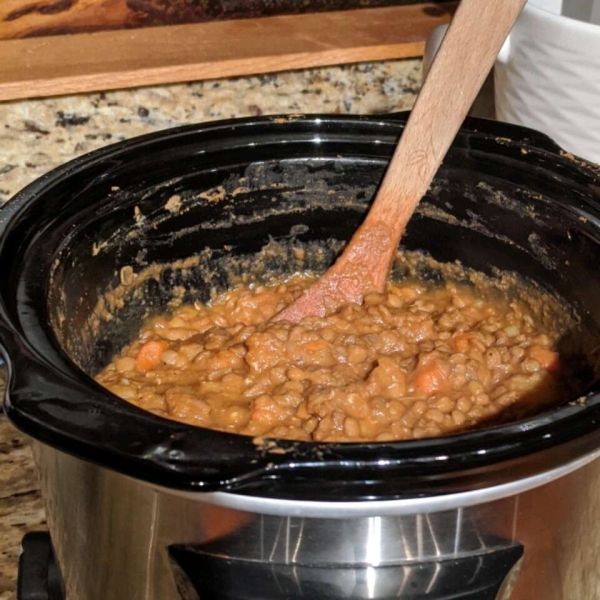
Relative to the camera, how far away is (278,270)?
1235 mm

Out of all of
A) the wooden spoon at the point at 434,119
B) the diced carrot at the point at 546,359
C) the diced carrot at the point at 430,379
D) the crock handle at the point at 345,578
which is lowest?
the crock handle at the point at 345,578

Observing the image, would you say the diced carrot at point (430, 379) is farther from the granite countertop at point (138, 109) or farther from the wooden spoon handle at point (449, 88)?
the granite countertop at point (138, 109)

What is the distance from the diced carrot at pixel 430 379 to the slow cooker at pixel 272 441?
169 mm

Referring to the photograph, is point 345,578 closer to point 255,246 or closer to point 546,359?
point 546,359

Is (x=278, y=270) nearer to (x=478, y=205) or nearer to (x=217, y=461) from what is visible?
(x=478, y=205)

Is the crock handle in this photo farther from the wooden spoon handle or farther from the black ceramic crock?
the wooden spoon handle

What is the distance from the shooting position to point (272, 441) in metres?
0.59

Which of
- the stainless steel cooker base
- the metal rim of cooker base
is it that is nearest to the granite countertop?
the stainless steel cooker base

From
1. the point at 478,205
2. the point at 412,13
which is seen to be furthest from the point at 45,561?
the point at 412,13

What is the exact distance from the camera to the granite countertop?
144 cm

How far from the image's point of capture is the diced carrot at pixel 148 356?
1.11m

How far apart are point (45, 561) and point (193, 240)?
0.42 metres

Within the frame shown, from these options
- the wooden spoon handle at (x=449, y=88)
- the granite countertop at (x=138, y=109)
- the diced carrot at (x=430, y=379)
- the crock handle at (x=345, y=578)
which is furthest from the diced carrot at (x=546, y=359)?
the granite countertop at (x=138, y=109)

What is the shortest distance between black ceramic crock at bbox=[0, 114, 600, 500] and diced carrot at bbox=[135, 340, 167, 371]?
0.13 feet
